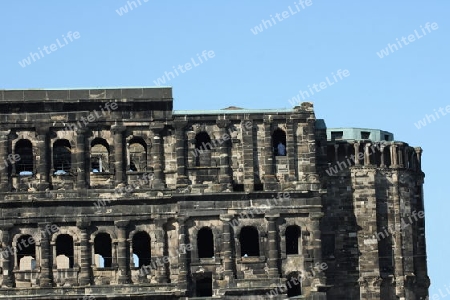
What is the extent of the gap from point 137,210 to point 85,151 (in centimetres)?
457

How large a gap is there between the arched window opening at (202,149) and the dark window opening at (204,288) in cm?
668

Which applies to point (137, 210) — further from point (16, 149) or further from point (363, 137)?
point (363, 137)

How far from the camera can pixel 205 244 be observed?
87312 millimetres

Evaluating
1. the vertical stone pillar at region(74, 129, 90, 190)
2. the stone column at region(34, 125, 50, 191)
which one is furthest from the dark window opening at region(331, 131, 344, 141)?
the stone column at region(34, 125, 50, 191)

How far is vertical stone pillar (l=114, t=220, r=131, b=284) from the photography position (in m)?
85.2

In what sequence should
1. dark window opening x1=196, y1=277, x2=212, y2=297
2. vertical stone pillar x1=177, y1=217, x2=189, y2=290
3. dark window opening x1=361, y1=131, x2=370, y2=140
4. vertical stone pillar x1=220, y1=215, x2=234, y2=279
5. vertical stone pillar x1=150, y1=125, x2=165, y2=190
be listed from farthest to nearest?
dark window opening x1=361, y1=131, x2=370, y2=140
vertical stone pillar x1=150, y1=125, x2=165, y2=190
dark window opening x1=196, y1=277, x2=212, y2=297
vertical stone pillar x1=220, y1=215, x2=234, y2=279
vertical stone pillar x1=177, y1=217, x2=189, y2=290

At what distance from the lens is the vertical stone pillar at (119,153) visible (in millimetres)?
86000

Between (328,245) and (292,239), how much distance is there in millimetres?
4412

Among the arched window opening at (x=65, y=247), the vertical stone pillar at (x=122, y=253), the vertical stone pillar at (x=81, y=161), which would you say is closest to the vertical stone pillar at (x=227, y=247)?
the vertical stone pillar at (x=122, y=253)

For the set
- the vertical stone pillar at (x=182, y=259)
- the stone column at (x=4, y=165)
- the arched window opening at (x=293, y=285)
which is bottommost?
the arched window opening at (x=293, y=285)

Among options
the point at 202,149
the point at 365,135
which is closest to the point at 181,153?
the point at 202,149

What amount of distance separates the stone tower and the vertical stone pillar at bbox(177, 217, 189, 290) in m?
0.06

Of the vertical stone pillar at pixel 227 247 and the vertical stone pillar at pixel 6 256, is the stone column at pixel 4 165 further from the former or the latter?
the vertical stone pillar at pixel 227 247

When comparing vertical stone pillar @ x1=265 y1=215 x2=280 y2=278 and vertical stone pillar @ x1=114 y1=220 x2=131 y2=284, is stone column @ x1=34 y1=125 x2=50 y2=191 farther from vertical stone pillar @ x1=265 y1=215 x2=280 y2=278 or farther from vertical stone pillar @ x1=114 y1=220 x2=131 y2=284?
vertical stone pillar @ x1=265 y1=215 x2=280 y2=278
